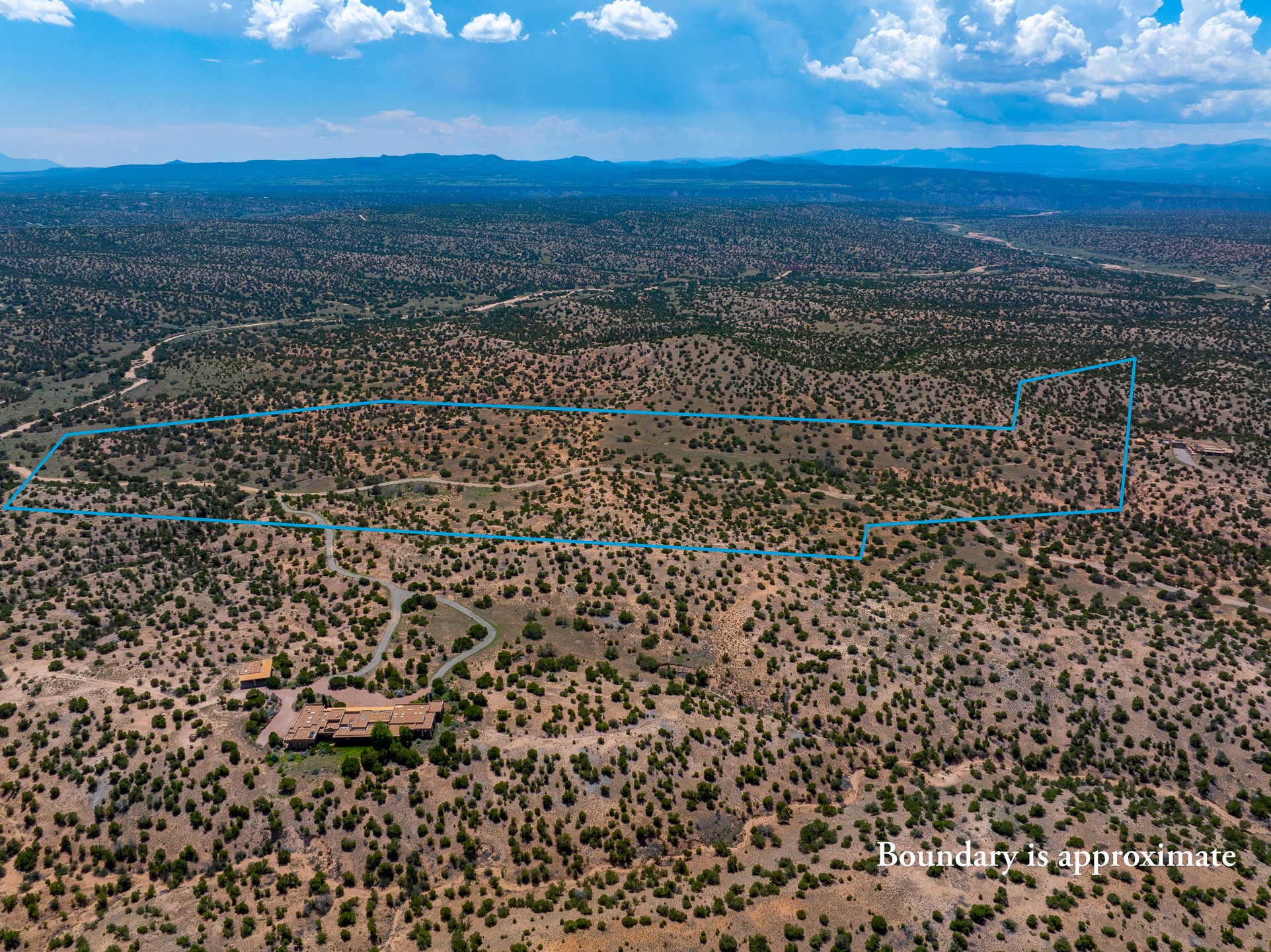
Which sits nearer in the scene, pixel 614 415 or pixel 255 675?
pixel 255 675

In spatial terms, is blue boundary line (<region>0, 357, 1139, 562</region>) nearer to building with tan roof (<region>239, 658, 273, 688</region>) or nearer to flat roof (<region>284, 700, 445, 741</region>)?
building with tan roof (<region>239, 658, 273, 688</region>)

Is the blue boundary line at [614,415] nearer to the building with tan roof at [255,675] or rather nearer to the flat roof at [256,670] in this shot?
the flat roof at [256,670]

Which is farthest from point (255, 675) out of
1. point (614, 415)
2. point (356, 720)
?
point (614, 415)

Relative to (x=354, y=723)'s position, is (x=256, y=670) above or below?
above

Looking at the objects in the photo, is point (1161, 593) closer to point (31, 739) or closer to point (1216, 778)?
point (1216, 778)

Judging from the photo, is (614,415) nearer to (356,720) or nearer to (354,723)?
(356,720)

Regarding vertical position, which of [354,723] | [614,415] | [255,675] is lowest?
[354,723]

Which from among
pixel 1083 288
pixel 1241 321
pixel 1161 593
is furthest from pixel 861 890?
pixel 1083 288

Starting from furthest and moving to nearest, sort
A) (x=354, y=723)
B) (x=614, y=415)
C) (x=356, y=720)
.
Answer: (x=614, y=415) → (x=356, y=720) → (x=354, y=723)

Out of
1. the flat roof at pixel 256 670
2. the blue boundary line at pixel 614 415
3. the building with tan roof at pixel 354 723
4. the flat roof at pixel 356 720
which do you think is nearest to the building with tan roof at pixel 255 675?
the flat roof at pixel 256 670

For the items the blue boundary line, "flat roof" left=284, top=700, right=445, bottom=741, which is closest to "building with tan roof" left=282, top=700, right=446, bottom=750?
"flat roof" left=284, top=700, right=445, bottom=741

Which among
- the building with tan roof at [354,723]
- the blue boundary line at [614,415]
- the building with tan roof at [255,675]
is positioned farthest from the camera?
the blue boundary line at [614,415]
